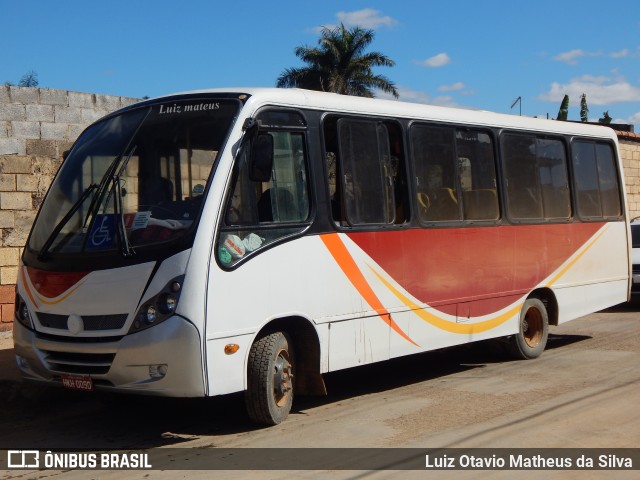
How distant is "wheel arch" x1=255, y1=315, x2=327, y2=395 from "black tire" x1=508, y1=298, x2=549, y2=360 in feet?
13.0

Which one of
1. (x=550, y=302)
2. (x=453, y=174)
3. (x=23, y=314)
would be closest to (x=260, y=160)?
(x=23, y=314)

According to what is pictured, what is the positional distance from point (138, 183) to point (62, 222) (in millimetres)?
810

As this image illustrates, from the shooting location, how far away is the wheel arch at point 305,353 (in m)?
7.90

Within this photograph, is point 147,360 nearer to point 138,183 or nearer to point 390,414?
point 138,183

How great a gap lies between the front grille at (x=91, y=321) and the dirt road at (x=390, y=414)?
3.24ft

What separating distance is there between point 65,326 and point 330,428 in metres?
2.38

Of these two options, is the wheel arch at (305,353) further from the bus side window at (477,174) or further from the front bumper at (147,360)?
the bus side window at (477,174)

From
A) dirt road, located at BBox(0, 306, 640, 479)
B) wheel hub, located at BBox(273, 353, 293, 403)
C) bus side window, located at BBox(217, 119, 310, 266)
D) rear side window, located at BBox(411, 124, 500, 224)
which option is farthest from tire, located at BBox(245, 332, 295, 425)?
rear side window, located at BBox(411, 124, 500, 224)

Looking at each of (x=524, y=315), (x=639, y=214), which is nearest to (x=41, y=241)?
(x=524, y=315)

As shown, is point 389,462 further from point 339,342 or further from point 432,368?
point 432,368

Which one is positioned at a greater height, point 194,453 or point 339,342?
point 339,342

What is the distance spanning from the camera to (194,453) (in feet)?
22.4

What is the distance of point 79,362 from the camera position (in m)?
7.15

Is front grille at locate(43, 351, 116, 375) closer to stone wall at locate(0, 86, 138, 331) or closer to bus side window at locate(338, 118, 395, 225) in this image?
bus side window at locate(338, 118, 395, 225)
